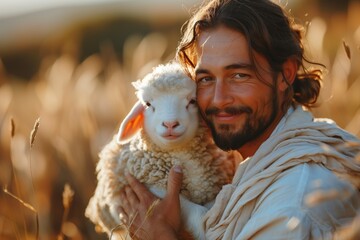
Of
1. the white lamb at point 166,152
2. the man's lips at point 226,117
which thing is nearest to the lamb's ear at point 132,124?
the white lamb at point 166,152

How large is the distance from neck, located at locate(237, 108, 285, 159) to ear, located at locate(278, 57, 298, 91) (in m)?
0.16

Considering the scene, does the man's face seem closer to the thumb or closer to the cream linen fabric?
the cream linen fabric

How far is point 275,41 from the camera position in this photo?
393cm

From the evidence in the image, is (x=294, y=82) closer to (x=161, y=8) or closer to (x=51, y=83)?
(x=51, y=83)

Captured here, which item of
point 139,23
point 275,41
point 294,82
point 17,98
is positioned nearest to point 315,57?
point 294,82

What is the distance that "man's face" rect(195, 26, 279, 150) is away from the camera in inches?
148

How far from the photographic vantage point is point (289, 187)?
318cm

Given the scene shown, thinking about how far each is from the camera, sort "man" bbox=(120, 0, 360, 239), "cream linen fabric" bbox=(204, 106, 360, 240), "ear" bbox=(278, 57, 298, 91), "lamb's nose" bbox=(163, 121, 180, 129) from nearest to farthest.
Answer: "cream linen fabric" bbox=(204, 106, 360, 240), "man" bbox=(120, 0, 360, 239), "lamb's nose" bbox=(163, 121, 180, 129), "ear" bbox=(278, 57, 298, 91)

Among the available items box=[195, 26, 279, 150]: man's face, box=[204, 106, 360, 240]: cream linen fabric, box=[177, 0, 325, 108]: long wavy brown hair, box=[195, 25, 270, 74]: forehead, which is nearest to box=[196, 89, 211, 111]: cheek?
box=[195, 26, 279, 150]: man's face

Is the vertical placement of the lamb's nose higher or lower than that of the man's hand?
higher

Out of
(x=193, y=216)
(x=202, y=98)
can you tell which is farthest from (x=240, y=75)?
(x=193, y=216)

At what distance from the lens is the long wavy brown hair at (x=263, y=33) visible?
3.86m

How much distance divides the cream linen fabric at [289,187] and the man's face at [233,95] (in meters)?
0.14

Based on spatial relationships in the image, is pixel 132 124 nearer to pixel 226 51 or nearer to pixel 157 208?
pixel 157 208
